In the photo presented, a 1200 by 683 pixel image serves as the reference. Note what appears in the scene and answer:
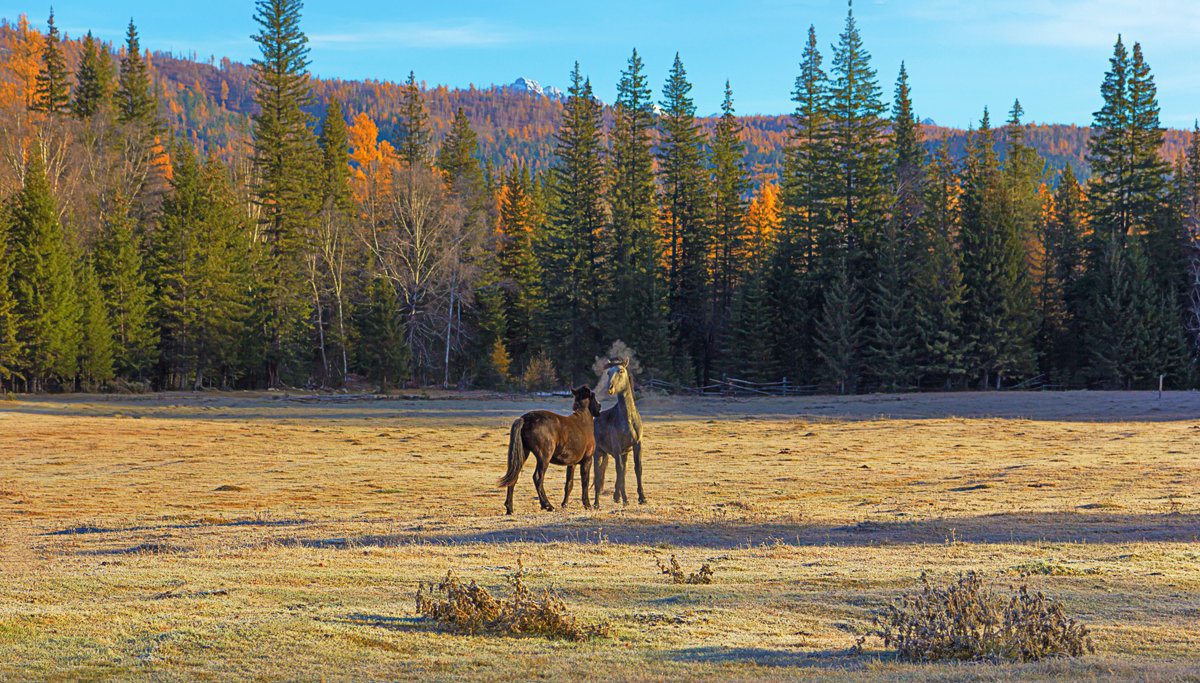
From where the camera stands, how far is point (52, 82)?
70875 mm

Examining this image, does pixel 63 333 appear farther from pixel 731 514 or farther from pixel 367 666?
pixel 367 666

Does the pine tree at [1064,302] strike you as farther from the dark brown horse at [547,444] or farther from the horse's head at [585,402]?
the dark brown horse at [547,444]

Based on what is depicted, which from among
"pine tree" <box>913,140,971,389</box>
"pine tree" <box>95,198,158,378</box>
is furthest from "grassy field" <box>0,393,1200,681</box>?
"pine tree" <box>913,140,971,389</box>

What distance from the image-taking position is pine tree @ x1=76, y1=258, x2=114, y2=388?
4866 centimetres

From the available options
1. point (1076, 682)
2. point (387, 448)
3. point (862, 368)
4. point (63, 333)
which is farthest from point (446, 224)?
point (1076, 682)

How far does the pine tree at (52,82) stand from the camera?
70.3m

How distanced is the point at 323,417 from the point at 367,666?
3499 centimetres

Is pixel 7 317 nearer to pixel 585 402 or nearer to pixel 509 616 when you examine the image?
pixel 585 402

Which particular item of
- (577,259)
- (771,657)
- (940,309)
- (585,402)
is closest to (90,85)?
(577,259)

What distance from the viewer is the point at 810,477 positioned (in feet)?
68.6

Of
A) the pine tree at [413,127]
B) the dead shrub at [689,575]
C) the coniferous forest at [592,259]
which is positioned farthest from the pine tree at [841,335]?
the dead shrub at [689,575]

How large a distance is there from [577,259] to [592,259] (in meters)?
1.44

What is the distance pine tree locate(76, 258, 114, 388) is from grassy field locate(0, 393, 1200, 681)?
68.9 feet

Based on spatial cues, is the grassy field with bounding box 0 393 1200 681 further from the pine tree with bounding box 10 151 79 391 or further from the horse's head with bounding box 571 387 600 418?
the pine tree with bounding box 10 151 79 391
